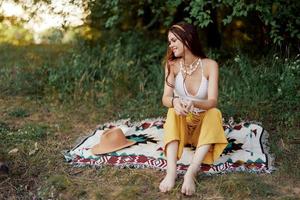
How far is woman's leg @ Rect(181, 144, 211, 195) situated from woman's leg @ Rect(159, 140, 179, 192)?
0.35 feet

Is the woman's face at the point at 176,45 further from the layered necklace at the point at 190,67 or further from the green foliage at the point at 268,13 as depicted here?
the green foliage at the point at 268,13

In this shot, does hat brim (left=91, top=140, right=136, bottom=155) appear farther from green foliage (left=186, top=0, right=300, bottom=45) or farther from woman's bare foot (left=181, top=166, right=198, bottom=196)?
green foliage (left=186, top=0, right=300, bottom=45)

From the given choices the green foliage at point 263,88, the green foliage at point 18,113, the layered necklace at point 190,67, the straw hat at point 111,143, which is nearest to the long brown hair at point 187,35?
the layered necklace at point 190,67

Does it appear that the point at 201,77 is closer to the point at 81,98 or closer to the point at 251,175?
the point at 251,175

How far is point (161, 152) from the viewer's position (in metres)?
4.60

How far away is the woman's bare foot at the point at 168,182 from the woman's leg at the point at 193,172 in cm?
10

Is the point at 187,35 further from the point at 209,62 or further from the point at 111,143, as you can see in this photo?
the point at 111,143

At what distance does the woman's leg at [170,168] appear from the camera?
3.89 m

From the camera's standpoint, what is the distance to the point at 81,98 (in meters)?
6.12

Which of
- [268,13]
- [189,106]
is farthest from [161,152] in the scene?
[268,13]

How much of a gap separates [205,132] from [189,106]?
251mm

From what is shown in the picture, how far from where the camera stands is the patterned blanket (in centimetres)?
429

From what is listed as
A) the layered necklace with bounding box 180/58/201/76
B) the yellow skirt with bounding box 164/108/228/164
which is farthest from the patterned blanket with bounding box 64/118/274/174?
the layered necklace with bounding box 180/58/201/76

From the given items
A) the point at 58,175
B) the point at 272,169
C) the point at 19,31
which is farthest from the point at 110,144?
the point at 19,31
